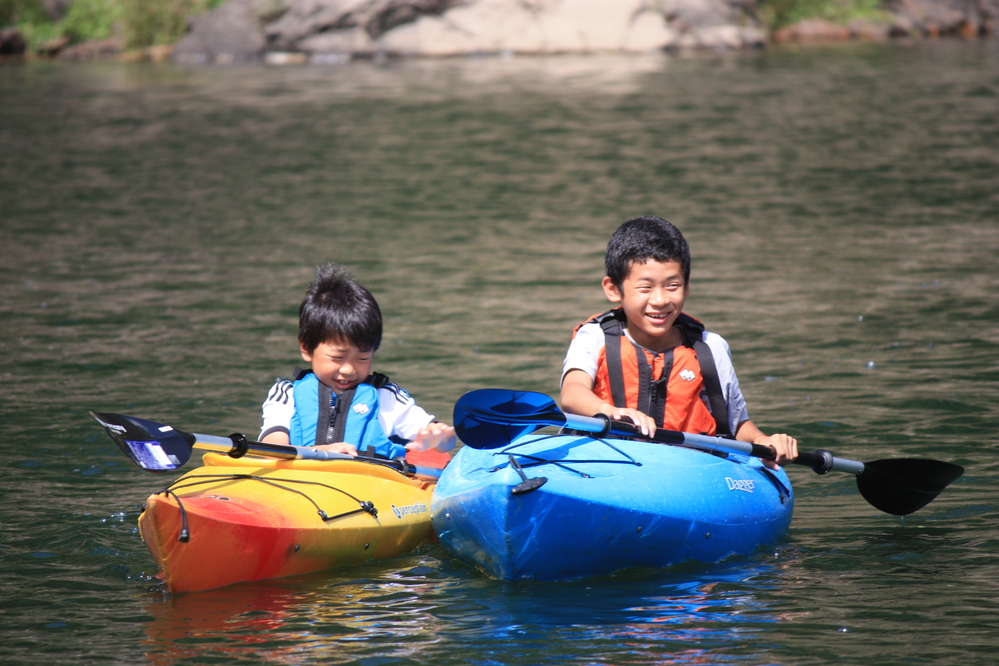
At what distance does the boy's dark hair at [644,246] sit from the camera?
4.29 metres

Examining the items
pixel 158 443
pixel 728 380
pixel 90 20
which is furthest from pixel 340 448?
pixel 90 20

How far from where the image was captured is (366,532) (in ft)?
14.3

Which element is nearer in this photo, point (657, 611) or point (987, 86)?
point (657, 611)

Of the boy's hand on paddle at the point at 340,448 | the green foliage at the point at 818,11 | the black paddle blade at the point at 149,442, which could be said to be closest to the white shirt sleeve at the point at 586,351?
the boy's hand on paddle at the point at 340,448

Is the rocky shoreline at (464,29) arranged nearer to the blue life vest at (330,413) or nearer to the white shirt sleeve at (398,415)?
the white shirt sleeve at (398,415)

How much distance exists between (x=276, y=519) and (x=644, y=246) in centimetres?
166

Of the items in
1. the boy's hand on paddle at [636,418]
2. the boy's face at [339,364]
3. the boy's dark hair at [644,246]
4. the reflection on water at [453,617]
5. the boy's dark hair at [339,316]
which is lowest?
the reflection on water at [453,617]

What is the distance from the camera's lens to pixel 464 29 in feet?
88.6

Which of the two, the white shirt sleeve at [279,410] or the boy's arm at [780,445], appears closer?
the boy's arm at [780,445]

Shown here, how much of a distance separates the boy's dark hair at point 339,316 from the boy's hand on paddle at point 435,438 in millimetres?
417

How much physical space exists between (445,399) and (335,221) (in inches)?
214

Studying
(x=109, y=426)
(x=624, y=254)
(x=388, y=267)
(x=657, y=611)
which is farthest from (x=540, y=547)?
(x=388, y=267)

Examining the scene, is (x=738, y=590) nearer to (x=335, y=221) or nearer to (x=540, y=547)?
(x=540, y=547)

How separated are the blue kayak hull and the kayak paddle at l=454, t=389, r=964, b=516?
0.21 ft
